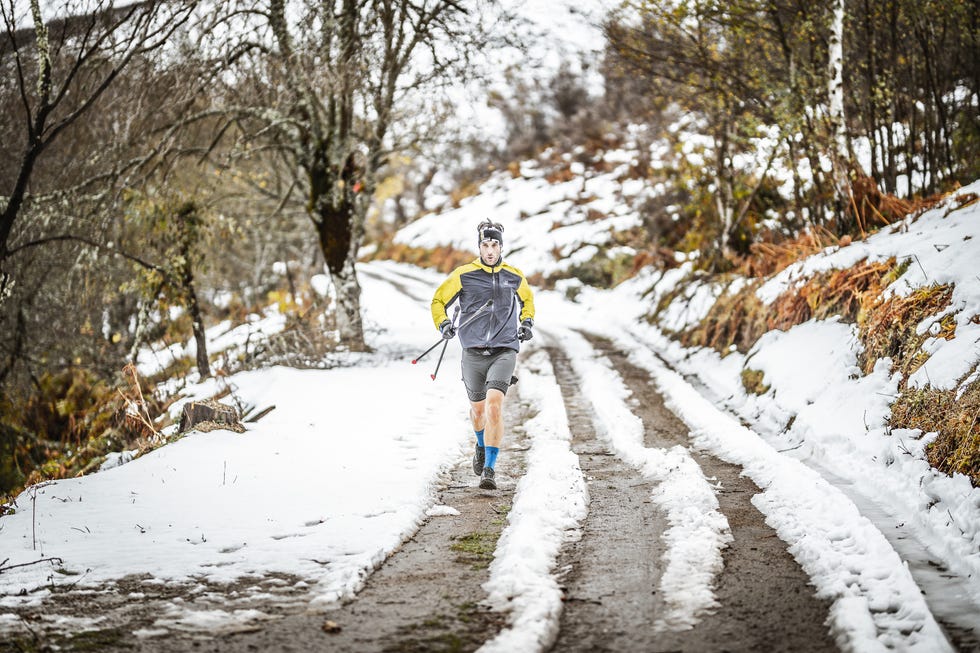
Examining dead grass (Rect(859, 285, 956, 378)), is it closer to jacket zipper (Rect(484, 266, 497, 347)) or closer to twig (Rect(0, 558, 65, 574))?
jacket zipper (Rect(484, 266, 497, 347))

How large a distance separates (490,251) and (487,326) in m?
0.63

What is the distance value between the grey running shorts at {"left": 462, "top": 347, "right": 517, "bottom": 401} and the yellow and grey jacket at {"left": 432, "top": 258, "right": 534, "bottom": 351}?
0.09 m

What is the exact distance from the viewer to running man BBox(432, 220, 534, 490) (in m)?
6.04

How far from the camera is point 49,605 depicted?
141 inches

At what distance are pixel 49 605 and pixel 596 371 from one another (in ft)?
28.2

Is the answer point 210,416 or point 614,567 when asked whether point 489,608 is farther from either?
point 210,416

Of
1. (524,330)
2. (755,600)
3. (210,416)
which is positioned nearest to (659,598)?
(755,600)

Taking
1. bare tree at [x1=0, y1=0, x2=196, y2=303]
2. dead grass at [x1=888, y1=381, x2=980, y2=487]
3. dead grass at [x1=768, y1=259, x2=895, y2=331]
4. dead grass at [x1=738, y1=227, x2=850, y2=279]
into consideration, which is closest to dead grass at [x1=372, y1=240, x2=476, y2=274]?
dead grass at [x1=738, y1=227, x2=850, y2=279]

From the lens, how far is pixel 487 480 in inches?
228

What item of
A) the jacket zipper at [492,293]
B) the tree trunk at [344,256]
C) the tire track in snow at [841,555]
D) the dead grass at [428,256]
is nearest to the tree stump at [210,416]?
the jacket zipper at [492,293]

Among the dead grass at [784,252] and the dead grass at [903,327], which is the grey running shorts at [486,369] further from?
the dead grass at [784,252]

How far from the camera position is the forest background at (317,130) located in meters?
9.05

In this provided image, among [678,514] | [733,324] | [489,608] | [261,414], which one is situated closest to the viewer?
[489,608]

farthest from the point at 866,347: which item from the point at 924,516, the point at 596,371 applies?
the point at 596,371
